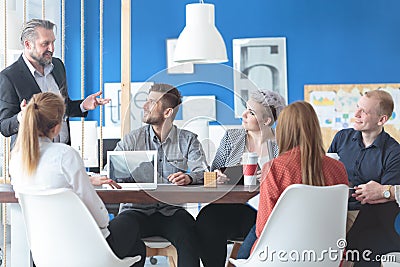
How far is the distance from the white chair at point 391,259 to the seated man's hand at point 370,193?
0.20m

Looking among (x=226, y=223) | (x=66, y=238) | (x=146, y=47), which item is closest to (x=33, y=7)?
(x=146, y=47)

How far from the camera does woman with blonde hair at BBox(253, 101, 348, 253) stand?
2488 millimetres

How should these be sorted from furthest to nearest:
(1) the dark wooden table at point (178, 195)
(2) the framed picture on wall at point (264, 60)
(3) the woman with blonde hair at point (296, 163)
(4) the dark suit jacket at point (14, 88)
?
(2) the framed picture on wall at point (264, 60) < (4) the dark suit jacket at point (14, 88) < (1) the dark wooden table at point (178, 195) < (3) the woman with blonde hair at point (296, 163)

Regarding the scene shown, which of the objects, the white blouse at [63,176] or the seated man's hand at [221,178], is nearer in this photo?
the white blouse at [63,176]

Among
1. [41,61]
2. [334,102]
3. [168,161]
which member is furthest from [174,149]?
[334,102]

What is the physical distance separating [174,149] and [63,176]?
543 mm

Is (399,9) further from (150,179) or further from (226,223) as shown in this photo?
(150,179)

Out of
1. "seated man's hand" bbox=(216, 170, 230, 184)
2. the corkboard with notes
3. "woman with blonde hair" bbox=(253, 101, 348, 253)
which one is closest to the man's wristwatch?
"woman with blonde hair" bbox=(253, 101, 348, 253)

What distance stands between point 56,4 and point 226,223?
3784mm

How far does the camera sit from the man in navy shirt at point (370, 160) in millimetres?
2865

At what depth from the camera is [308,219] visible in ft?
7.92

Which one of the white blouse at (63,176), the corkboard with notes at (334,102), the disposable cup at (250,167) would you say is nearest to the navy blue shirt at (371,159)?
the disposable cup at (250,167)

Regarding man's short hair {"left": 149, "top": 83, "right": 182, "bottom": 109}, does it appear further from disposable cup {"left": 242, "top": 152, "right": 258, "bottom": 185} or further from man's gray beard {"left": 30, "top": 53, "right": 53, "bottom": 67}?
man's gray beard {"left": 30, "top": 53, "right": 53, "bottom": 67}

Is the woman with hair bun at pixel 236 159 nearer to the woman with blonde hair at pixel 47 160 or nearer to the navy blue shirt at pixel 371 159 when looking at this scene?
the navy blue shirt at pixel 371 159
